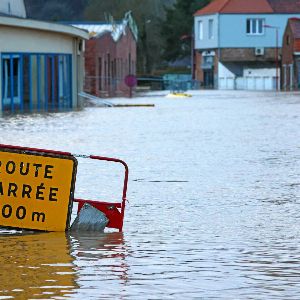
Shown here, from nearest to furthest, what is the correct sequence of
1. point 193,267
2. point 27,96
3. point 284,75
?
1. point 193,267
2. point 27,96
3. point 284,75

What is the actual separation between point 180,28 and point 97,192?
398ft

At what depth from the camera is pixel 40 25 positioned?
49688mm

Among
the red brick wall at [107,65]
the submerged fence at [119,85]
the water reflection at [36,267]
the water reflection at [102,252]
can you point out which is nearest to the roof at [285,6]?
the submerged fence at [119,85]

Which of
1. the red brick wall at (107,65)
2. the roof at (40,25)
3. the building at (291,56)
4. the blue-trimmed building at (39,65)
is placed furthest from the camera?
the building at (291,56)

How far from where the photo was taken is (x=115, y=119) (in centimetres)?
4072

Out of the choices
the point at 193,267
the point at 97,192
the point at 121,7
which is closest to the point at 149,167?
the point at 97,192

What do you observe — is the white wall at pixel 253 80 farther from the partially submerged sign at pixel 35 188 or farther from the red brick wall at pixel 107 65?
the partially submerged sign at pixel 35 188

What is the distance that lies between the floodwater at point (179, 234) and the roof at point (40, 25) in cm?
1881

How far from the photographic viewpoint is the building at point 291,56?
339 ft

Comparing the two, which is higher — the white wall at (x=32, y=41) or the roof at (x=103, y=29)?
the roof at (x=103, y=29)

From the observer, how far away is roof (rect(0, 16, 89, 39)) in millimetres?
46225

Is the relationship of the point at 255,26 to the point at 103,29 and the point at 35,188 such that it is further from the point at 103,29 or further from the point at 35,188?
the point at 35,188

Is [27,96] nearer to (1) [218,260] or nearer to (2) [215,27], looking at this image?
(1) [218,260]

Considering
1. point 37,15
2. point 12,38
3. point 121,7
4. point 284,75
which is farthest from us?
point 37,15
